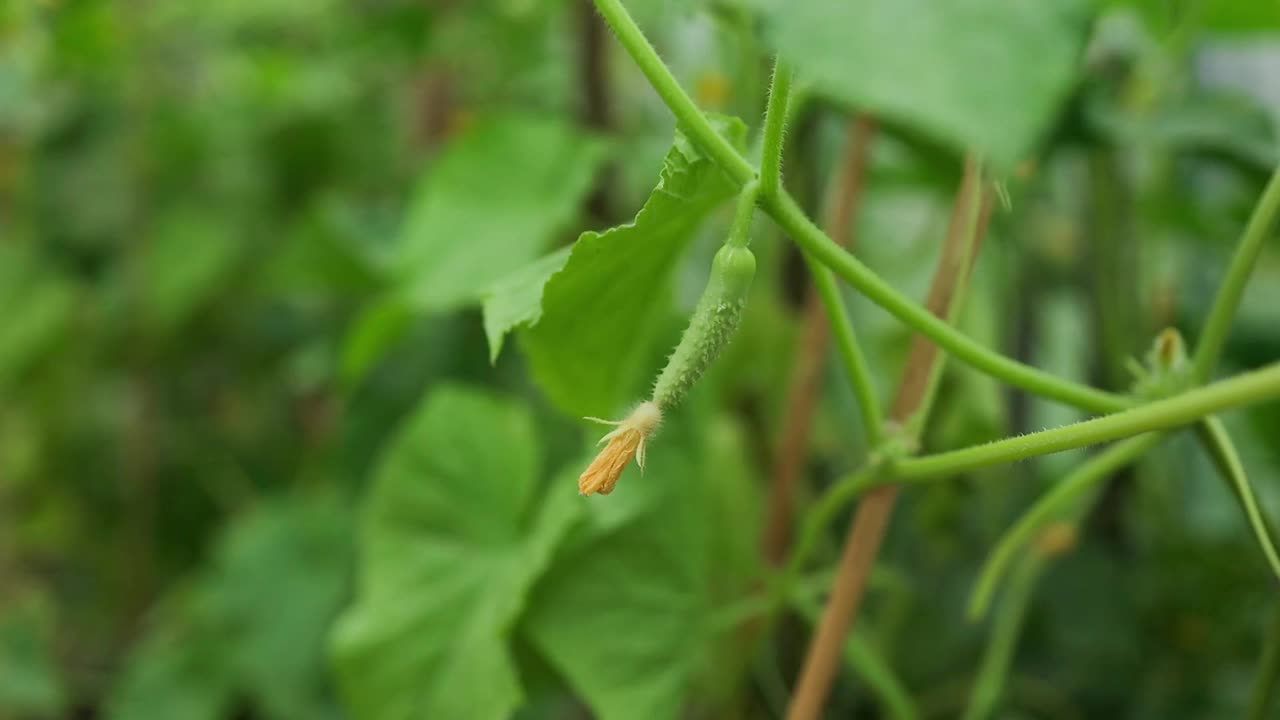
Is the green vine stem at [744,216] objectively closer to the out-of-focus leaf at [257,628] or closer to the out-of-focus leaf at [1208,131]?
the out-of-focus leaf at [1208,131]

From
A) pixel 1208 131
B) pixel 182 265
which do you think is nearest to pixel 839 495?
pixel 1208 131

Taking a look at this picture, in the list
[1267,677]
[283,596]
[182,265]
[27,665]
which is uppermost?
[1267,677]

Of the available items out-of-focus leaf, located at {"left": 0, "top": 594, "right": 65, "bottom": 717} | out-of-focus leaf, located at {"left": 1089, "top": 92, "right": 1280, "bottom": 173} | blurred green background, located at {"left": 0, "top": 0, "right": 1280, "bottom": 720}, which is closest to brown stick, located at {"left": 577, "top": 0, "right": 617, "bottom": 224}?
blurred green background, located at {"left": 0, "top": 0, "right": 1280, "bottom": 720}

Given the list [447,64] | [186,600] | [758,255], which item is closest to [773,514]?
[758,255]

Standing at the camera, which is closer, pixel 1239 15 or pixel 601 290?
pixel 601 290

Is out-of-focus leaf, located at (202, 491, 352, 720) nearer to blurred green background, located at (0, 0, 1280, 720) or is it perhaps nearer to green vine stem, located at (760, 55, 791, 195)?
blurred green background, located at (0, 0, 1280, 720)

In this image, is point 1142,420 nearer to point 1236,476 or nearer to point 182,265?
point 1236,476

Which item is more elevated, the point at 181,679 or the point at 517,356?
the point at 517,356

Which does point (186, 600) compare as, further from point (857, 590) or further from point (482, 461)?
point (857, 590)
